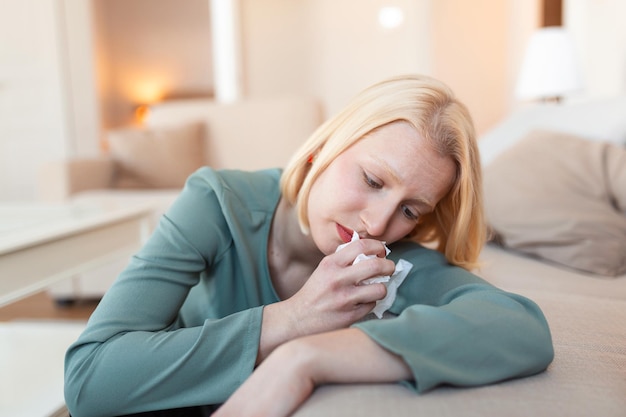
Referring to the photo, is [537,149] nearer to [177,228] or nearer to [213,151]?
[177,228]

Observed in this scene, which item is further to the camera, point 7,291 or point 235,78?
point 235,78

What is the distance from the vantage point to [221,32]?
630 centimetres

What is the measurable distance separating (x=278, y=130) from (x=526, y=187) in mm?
2100

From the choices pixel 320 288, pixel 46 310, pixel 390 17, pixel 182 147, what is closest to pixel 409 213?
pixel 320 288

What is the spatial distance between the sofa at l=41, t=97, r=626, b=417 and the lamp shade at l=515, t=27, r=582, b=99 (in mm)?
774

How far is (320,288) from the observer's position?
2.53ft

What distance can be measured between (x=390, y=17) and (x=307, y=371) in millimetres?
5494

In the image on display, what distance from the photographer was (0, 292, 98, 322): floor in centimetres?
273

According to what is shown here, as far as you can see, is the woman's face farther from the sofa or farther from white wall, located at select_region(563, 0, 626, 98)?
white wall, located at select_region(563, 0, 626, 98)

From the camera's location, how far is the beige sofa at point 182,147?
3061mm

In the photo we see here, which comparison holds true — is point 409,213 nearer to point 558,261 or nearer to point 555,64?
point 558,261

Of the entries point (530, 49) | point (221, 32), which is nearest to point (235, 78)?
point (221, 32)

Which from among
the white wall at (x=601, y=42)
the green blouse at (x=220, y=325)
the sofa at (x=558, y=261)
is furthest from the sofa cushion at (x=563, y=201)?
the white wall at (x=601, y=42)

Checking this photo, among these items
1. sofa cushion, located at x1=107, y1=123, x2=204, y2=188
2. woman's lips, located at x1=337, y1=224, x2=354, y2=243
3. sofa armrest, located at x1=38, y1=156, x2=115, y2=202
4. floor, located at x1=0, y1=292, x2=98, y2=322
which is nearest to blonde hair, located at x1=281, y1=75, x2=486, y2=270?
woman's lips, located at x1=337, y1=224, x2=354, y2=243
